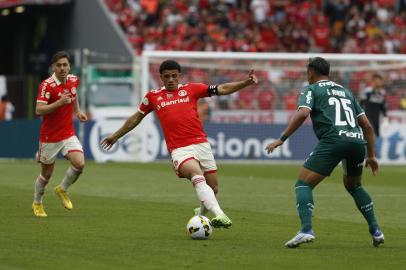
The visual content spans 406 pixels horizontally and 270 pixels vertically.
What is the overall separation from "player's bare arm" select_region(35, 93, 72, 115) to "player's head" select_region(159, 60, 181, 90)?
203cm

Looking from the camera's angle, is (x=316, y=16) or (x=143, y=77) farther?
(x=316, y=16)

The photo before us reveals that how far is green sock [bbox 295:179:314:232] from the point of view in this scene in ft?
39.4

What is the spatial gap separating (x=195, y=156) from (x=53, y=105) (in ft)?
9.47

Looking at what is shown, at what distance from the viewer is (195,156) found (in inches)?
535

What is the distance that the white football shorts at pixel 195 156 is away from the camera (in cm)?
1348

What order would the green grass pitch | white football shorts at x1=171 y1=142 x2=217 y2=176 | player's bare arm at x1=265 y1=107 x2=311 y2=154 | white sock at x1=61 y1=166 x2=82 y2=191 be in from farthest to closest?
white sock at x1=61 y1=166 x2=82 y2=191, white football shorts at x1=171 y1=142 x2=217 y2=176, player's bare arm at x1=265 y1=107 x2=311 y2=154, the green grass pitch

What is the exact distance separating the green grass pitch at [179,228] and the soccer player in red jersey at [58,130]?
460 mm

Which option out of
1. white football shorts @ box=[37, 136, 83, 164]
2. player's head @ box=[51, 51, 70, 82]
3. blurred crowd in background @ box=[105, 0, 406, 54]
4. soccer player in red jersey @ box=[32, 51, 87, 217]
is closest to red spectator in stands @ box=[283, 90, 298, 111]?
blurred crowd in background @ box=[105, 0, 406, 54]

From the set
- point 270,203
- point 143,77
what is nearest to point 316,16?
point 143,77

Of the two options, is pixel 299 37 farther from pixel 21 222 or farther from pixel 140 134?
pixel 21 222

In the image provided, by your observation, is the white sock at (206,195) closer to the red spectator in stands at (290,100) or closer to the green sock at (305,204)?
the green sock at (305,204)

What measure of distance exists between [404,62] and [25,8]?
15284 millimetres

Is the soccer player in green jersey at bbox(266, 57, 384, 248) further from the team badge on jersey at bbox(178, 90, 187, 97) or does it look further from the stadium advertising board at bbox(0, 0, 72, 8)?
the stadium advertising board at bbox(0, 0, 72, 8)

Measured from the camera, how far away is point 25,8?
4338 cm
